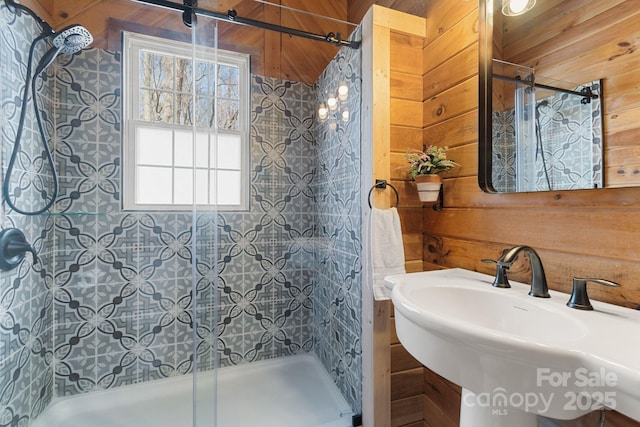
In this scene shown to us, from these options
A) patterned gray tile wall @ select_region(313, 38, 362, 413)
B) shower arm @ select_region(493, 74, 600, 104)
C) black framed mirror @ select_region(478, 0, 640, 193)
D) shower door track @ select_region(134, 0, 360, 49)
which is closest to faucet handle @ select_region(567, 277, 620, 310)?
black framed mirror @ select_region(478, 0, 640, 193)

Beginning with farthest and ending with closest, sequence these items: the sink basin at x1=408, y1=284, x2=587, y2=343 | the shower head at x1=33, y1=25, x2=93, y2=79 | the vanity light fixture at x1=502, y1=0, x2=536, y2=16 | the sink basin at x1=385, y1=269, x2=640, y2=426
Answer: the shower head at x1=33, y1=25, x2=93, y2=79 < the vanity light fixture at x1=502, y1=0, x2=536, y2=16 < the sink basin at x1=408, y1=284, x2=587, y2=343 < the sink basin at x1=385, y1=269, x2=640, y2=426

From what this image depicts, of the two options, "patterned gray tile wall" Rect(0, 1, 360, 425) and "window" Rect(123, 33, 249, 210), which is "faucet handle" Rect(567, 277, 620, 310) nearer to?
"patterned gray tile wall" Rect(0, 1, 360, 425)

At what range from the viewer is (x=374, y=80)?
1285mm

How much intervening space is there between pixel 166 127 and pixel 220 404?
1.63m

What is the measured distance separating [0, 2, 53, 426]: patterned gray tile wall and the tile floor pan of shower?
0.64ft

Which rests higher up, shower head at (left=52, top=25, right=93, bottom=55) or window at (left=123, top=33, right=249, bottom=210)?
shower head at (left=52, top=25, right=93, bottom=55)

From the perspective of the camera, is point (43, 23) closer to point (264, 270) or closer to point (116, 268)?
point (116, 268)

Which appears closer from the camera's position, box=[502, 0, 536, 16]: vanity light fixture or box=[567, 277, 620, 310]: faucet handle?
box=[567, 277, 620, 310]: faucet handle

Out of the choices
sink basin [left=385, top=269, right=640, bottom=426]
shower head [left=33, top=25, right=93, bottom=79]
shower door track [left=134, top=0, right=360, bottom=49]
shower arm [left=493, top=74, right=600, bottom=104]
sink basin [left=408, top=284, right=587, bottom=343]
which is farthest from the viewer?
shower head [left=33, top=25, right=93, bottom=79]

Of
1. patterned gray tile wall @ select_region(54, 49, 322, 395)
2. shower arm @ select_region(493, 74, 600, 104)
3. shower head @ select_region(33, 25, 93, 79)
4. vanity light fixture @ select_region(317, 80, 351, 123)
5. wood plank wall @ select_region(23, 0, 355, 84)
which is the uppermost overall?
wood plank wall @ select_region(23, 0, 355, 84)

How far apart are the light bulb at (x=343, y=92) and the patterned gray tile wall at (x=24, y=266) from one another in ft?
4.91

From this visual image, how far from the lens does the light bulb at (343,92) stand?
160cm

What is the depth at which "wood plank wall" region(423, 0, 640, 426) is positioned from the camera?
2.38ft

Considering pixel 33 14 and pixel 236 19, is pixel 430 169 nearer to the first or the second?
pixel 236 19
